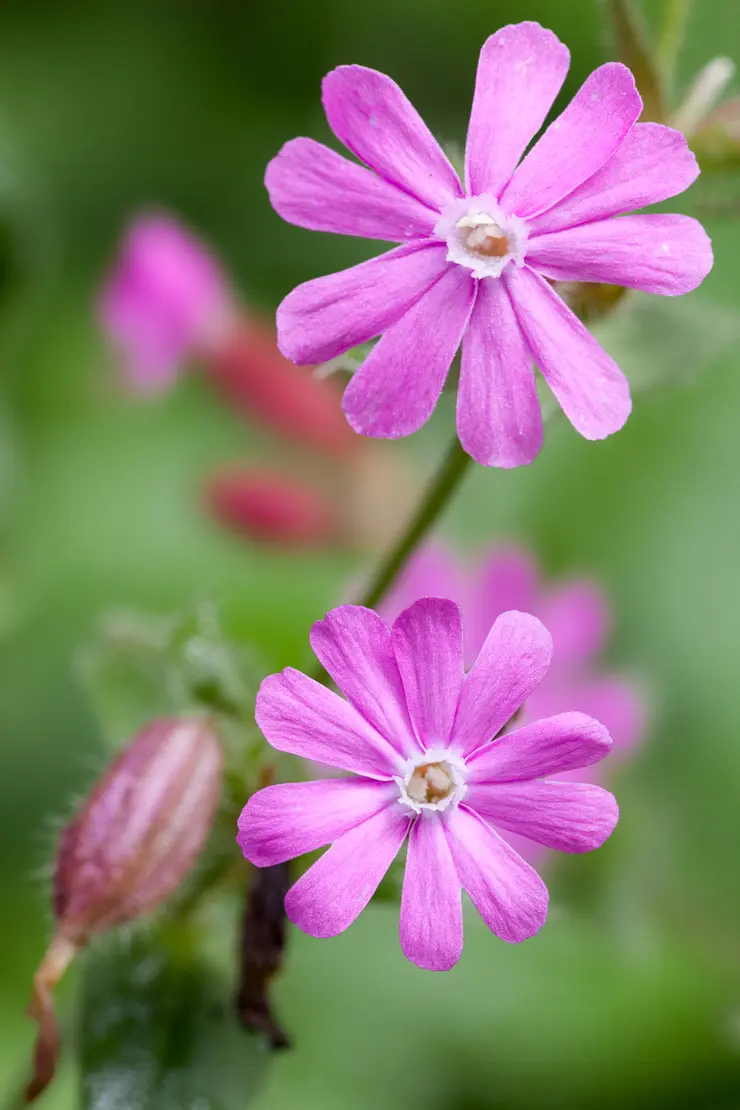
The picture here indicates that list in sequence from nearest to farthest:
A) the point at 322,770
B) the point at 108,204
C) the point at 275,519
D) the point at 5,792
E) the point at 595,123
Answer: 1. the point at 595,123
2. the point at 322,770
3. the point at 5,792
4. the point at 275,519
5. the point at 108,204

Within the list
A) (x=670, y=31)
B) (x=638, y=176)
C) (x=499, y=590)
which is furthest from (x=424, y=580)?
(x=638, y=176)

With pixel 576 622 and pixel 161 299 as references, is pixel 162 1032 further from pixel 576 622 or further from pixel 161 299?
pixel 161 299

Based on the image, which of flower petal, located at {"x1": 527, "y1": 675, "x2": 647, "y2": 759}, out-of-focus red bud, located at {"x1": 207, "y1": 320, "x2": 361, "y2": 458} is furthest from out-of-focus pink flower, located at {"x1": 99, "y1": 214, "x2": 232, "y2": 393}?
flower petal, located at {"x1": 527, "y1": 675, "x2": 647, "y2": 759}

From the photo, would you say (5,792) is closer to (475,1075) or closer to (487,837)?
(475,1075)

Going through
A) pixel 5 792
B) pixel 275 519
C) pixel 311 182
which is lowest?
pixel 5 792

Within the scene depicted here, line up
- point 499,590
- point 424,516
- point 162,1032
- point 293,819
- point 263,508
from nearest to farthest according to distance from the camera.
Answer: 1. point 293,819
2. point 424,516
3. point 162,1032
4. point 499,590
5. point 263,508

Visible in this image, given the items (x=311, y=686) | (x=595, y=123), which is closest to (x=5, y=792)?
(x=311, y=686)

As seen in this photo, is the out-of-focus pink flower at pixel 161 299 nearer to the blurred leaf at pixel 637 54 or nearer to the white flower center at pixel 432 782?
the blurred leaf at pixel 637 54

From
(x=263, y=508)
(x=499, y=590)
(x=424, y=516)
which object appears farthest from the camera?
(x=263, y=508)
